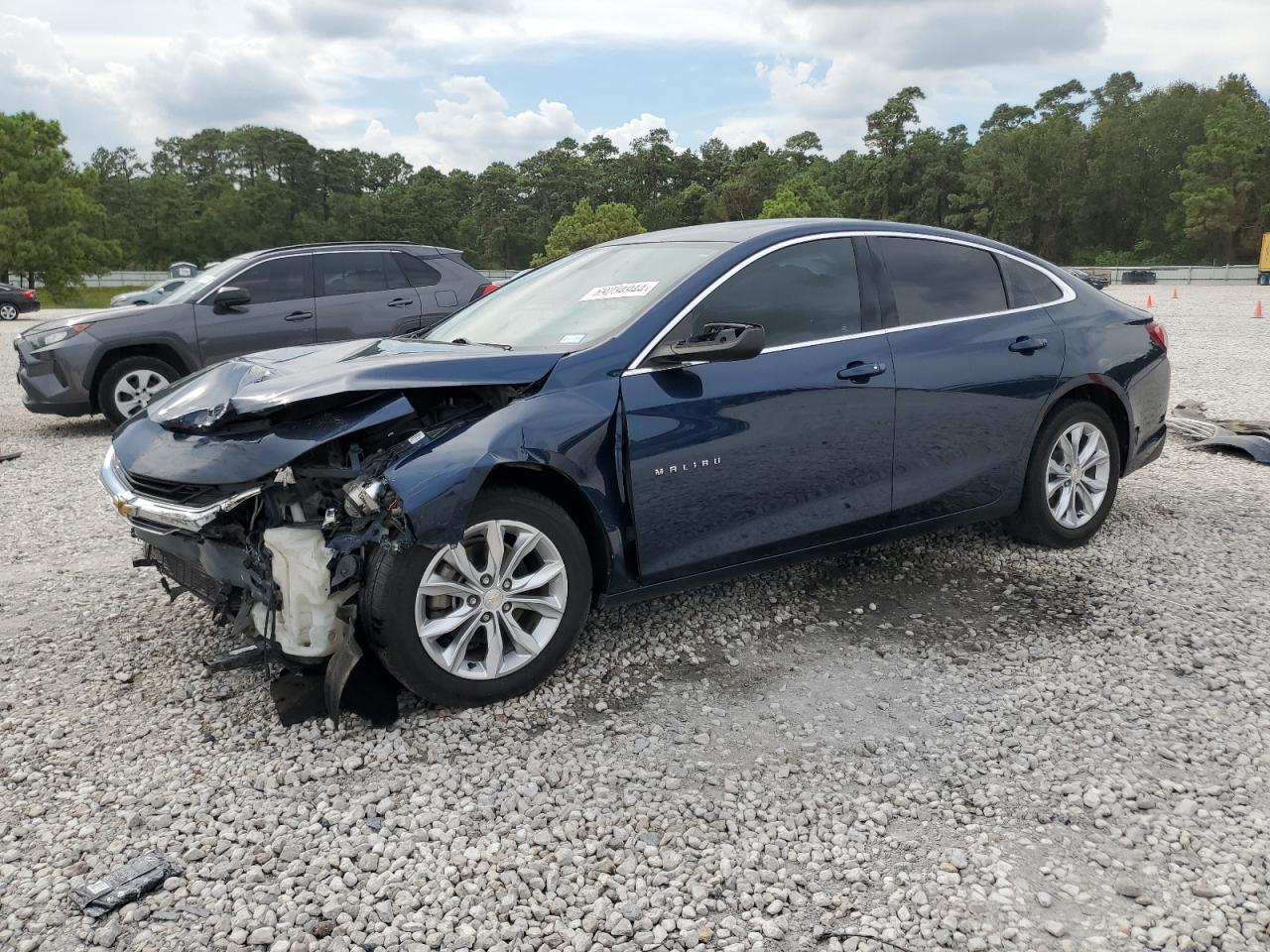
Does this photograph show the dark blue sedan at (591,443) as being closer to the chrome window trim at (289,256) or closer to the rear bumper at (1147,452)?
the rear bumper at (1147,452)

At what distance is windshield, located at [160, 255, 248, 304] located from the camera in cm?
971

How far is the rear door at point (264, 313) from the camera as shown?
31.3 feet

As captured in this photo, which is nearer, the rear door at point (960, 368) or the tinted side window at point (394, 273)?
the rear door at point (960, 368)

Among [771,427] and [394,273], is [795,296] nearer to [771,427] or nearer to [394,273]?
[771,427]

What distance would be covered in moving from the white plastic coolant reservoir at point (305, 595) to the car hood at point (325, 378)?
1.54ft

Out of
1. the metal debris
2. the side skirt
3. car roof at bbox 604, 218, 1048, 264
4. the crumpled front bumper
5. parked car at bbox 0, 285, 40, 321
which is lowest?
the metal debris

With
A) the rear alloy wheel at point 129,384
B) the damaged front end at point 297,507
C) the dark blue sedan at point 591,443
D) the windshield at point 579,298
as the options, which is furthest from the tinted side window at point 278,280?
the damaged front end at point 297,507

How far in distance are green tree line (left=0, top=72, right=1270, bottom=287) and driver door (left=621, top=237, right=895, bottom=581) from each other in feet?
189

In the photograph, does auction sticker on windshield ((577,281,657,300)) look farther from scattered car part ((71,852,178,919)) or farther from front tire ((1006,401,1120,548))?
scattered car part ((71,852,178,919))

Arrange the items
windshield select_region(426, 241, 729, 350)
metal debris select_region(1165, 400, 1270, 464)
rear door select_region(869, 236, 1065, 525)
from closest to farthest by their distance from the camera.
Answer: windshield select_region(426, 241, 729, 350) < rear door select_region(869, 236, 1065, 525) < metal debris select_region(1165, 400, 1270, 464)

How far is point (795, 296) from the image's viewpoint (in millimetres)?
4277

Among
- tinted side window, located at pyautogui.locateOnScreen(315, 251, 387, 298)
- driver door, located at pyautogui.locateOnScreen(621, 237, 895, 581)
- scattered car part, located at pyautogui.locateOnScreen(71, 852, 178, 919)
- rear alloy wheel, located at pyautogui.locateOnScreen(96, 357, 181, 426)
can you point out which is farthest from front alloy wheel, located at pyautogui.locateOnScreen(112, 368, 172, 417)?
scattered car part, located at pyautogui.locateOnScreen(71, 852, 178, 919)

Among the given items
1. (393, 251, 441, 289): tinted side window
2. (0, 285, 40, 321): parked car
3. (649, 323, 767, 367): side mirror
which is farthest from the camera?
(0, 285, 40, 321): parked car

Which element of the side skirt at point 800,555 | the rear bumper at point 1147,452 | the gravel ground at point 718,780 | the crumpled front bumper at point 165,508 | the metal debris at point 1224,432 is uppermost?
the crumpled front bumper at point 165,508
